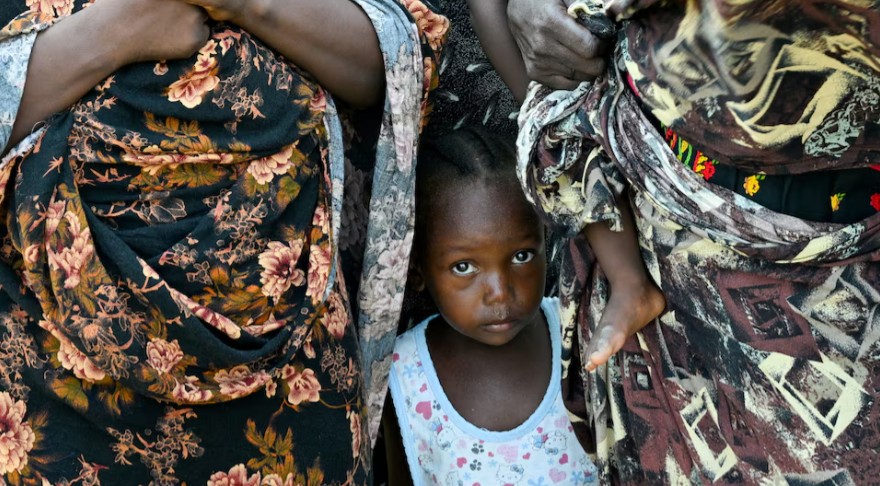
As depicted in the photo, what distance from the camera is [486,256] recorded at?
234 centimetres

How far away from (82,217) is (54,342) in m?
0.24

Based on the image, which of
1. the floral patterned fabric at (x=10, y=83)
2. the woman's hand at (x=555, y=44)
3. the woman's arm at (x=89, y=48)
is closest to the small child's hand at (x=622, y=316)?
the woman's hand at (x=555, y=44)

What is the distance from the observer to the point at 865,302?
1528mm

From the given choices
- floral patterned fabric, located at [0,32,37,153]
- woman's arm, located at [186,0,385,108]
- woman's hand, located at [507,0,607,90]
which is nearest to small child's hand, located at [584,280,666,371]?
woman's hand, located at [507,0,607,90]

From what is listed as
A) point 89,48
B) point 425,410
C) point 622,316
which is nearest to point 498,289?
point 425,410

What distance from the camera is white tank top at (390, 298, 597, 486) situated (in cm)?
240

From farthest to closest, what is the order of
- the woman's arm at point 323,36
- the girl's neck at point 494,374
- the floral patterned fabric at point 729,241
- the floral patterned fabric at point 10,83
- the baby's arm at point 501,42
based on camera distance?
the girl's neck at point 494,374 < the baby's arm at point 501,42 < the woman's arm at point 323,36 < the floral patterned fabric at point 10,83 < the floral patterned fabric at point 729,241

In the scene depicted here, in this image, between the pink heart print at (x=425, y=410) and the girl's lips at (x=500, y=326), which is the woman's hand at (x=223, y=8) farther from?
the pink heart print at (x=425, y=410)

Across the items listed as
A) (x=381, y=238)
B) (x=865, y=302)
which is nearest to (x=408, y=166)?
(x=381, y=238)

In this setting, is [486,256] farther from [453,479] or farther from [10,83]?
[10,83]

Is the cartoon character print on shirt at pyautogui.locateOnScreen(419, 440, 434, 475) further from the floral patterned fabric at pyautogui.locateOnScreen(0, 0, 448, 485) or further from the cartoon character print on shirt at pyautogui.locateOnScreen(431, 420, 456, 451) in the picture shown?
the floral patterned fabric at pyautogui.locateOnScreen(0, 0, 448, 485)

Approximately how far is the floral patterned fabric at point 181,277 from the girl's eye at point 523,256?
556mm

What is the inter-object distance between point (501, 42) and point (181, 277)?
80cm

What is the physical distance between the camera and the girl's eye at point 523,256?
2.37 meters
